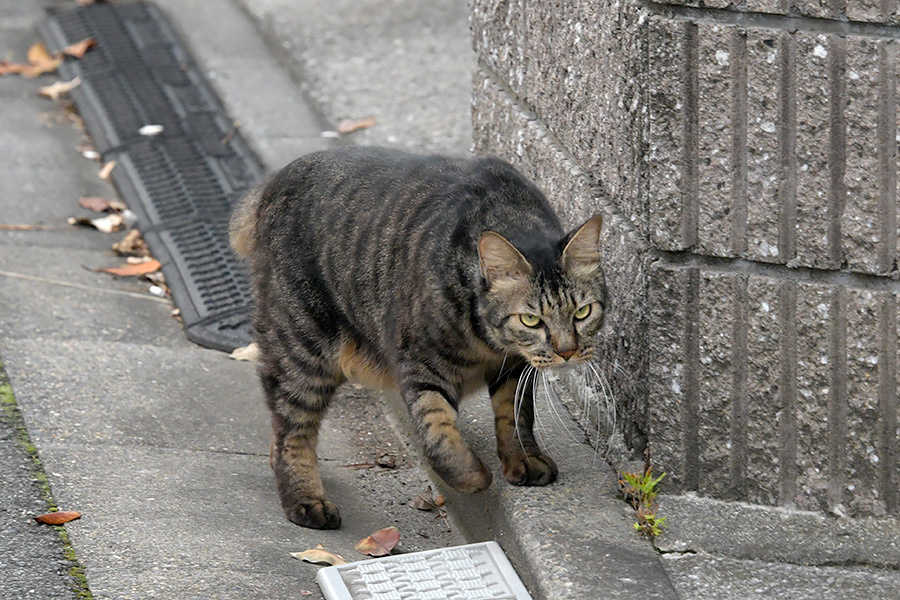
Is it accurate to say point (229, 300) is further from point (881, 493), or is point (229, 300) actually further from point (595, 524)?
point (881, 493)

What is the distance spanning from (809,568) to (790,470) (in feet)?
0.84

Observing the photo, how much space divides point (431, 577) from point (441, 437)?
376mm

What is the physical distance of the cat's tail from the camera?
3.69 meters

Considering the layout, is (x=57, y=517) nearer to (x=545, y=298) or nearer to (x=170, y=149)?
(x=545, y=298)

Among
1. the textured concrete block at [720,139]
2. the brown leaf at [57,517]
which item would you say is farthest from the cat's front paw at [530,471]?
the brown leaf at [57,517]

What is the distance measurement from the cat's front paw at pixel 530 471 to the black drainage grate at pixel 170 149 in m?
1.46

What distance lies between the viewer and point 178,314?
4.76 metres

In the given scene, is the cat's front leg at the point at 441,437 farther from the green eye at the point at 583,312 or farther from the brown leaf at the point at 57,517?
the brown leaf at the point at 57,517

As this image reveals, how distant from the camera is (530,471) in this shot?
3252 mm

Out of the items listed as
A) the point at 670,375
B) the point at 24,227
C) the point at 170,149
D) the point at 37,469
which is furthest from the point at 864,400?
the point at 170,149

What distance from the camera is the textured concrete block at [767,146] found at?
2.73 metres

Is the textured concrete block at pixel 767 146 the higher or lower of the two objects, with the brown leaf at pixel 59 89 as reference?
higher

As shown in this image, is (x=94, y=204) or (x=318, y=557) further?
(x=94, y=204)

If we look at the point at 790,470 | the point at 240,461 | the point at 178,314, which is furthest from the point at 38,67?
the point at 790,470
